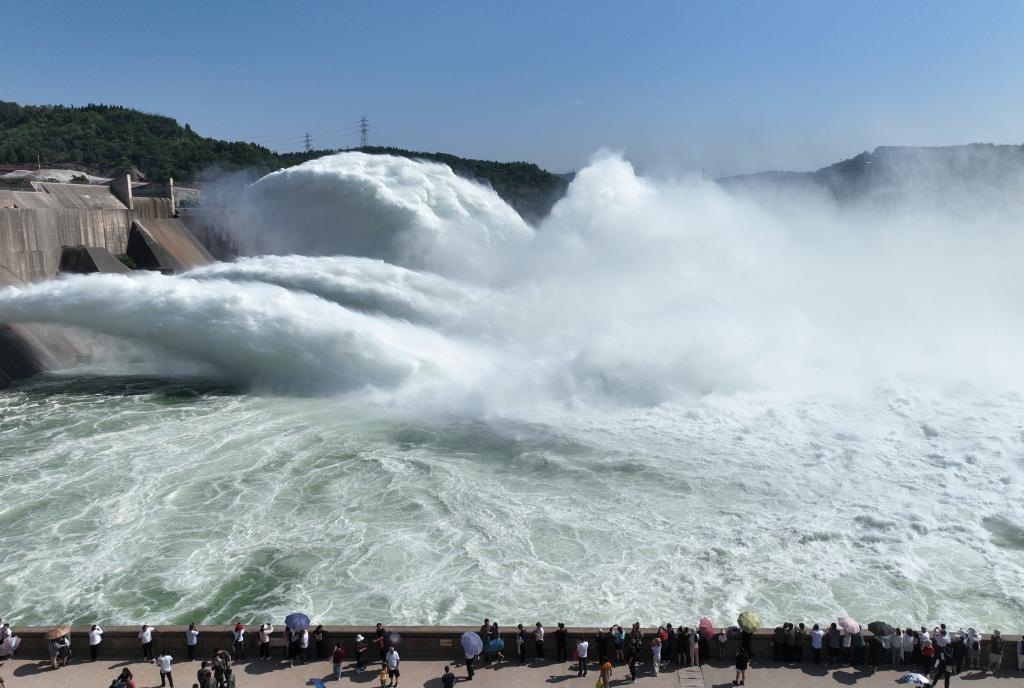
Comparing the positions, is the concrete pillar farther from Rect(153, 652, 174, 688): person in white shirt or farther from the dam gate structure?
Rect(153, 652, 174, 688): person in white shirt

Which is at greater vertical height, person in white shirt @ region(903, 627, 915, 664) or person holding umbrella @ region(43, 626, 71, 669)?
person holding umbrella @ region(43, 626, 71, 669)

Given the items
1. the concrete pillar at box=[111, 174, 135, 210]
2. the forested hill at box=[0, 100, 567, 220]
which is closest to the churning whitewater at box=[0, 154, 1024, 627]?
the concrete pillar at box=[111, 174, 135, 210]

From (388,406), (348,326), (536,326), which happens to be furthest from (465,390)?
(536,326)

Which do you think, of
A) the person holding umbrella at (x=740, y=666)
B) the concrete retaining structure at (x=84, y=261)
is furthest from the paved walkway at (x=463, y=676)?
the concrete retaining structure at (x=84, y=261)

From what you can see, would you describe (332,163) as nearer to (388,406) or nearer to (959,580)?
(388,406)

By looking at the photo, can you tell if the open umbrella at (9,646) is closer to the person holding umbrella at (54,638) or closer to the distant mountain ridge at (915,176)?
the person holding umbrella at (54,638)
